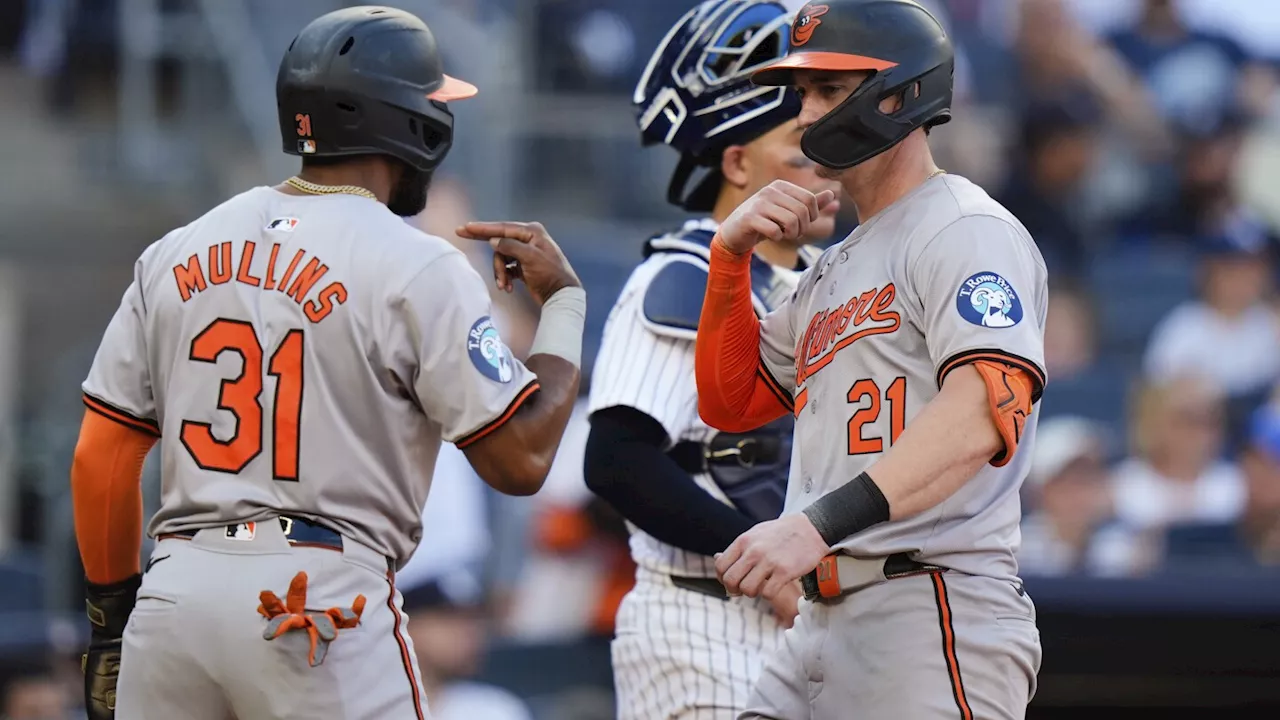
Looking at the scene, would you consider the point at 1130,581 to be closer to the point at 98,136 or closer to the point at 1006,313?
the point at 1006,313

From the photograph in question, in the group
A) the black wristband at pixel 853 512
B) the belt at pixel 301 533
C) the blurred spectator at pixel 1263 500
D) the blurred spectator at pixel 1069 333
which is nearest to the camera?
the black wristband at pixel 853 512

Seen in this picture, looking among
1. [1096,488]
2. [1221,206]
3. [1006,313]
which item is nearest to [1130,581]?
[1096,488]

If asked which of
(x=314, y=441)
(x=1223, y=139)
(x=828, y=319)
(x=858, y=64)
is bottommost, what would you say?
(x=314, y=441)

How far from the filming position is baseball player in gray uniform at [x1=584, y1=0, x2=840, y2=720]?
385 centimetres

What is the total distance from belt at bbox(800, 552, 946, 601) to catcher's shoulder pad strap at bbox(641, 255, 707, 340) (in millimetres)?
874

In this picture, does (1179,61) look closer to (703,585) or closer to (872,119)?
(703,585)

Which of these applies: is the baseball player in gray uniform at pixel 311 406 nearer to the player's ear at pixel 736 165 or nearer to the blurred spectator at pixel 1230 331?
the player's ear at pixel 736 165

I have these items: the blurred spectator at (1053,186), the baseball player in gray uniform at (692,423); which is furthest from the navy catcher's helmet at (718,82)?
the blurred spectator at (1053,186)

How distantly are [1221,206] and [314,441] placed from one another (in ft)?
24.2

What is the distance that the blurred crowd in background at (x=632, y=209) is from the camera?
23.7 ft

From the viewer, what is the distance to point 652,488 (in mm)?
3848

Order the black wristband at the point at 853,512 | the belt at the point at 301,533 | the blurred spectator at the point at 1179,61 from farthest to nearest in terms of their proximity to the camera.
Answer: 1. the blurred spectator at the point at 1179,61
2. the belt at the point at 301,533
3. the black wristband at the point at 853,512

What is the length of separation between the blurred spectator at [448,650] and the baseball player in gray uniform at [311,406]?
241 centimetres

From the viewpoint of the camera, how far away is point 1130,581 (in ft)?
17.9
